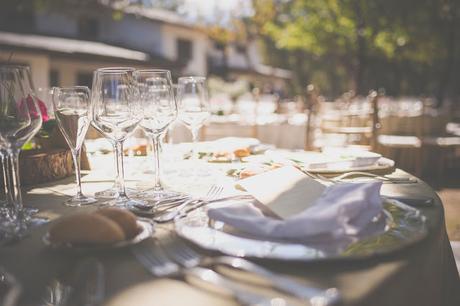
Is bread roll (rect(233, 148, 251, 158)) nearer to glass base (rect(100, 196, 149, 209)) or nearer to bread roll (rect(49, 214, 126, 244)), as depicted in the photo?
glass base (rect(100, 196, 149, 209))

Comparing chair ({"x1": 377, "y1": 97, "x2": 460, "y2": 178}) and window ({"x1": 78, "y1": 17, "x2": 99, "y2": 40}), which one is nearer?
chair ({"x1": 377, "y1": 97, "x2": 460, "y2": 178})

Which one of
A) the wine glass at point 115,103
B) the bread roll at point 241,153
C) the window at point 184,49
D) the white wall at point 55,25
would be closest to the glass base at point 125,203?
the wine glass at point 115,103

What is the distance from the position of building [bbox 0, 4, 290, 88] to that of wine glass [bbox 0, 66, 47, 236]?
36.5 ft

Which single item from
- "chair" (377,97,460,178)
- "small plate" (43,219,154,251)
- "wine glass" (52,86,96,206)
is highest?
"wine glass" (52,86,96,206)

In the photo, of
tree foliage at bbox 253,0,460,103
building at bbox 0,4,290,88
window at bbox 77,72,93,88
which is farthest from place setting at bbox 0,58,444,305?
window at bbox 77,72,93,88

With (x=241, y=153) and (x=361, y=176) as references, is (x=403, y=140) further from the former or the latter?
(x=361, y=176)

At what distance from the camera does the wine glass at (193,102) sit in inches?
64.5

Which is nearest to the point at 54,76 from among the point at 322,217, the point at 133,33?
the point at 133,33

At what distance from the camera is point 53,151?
1538 millimetres

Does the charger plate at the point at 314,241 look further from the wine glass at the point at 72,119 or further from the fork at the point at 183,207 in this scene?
the wine glass at the point at 72,119

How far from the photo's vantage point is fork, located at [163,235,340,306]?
0.60 m

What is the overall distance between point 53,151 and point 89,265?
0.89 meters

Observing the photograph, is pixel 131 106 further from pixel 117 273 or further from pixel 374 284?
pixel 374 284

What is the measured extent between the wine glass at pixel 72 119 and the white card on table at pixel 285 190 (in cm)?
46
